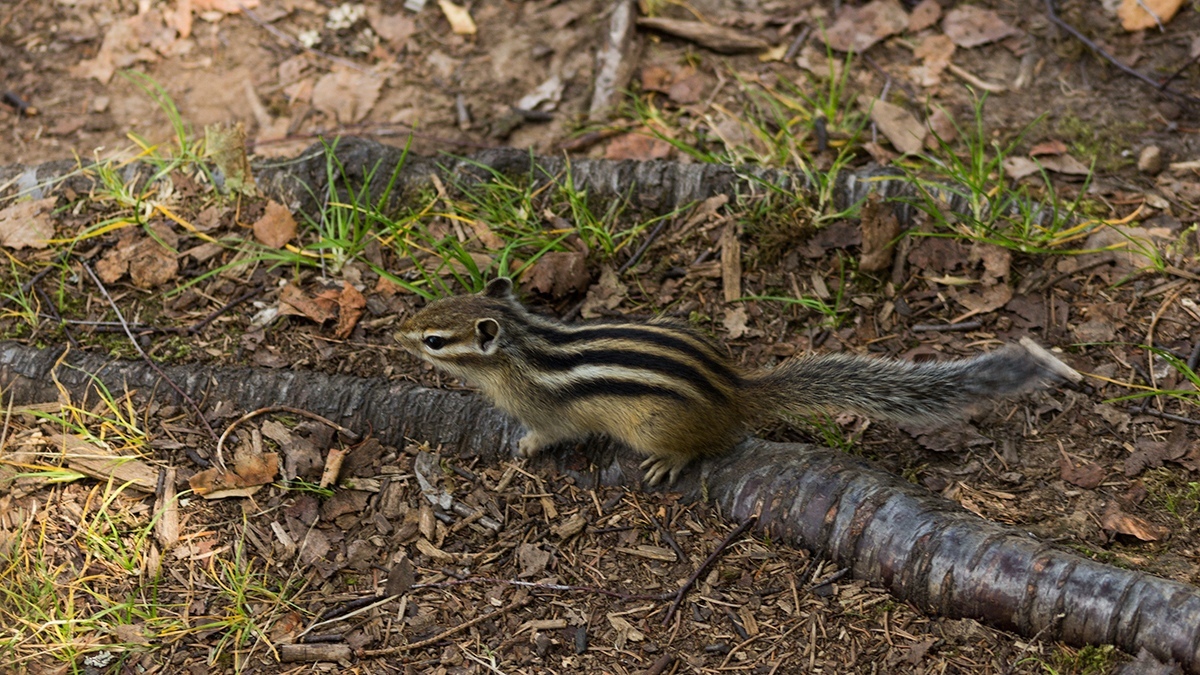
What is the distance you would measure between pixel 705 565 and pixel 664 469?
50 centimetres

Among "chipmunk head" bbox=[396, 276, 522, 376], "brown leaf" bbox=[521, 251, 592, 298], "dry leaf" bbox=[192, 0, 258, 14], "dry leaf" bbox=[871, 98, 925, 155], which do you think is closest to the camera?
"chipmunk head" bbox=[396, 276, 522, 376]

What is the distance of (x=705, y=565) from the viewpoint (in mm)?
3826

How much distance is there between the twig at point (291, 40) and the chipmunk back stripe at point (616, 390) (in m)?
3.93

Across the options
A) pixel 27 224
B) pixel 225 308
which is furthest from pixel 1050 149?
pixel 27 224

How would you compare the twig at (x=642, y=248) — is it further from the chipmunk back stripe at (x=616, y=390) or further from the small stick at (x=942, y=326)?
the small stick at (x=942, y=326)

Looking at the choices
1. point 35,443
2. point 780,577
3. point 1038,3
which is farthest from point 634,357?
point 1038,3

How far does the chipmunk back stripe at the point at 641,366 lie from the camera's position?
3.91m

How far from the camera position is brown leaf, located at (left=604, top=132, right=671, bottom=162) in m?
6.03

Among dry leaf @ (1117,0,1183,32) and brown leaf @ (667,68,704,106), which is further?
brown leaf @ (667,68,704,106)

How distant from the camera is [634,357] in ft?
12.9

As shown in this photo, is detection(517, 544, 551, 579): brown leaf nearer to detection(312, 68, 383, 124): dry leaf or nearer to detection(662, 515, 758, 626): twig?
detection(662, 515, 758, 626): twig

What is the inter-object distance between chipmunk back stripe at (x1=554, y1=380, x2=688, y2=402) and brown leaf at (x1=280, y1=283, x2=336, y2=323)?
1452 millimetres

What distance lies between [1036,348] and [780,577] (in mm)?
1585

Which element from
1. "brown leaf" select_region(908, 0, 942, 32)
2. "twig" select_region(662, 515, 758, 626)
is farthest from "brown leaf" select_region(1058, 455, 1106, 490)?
"brown leaf" select_region(908, 0, 942, 32)
